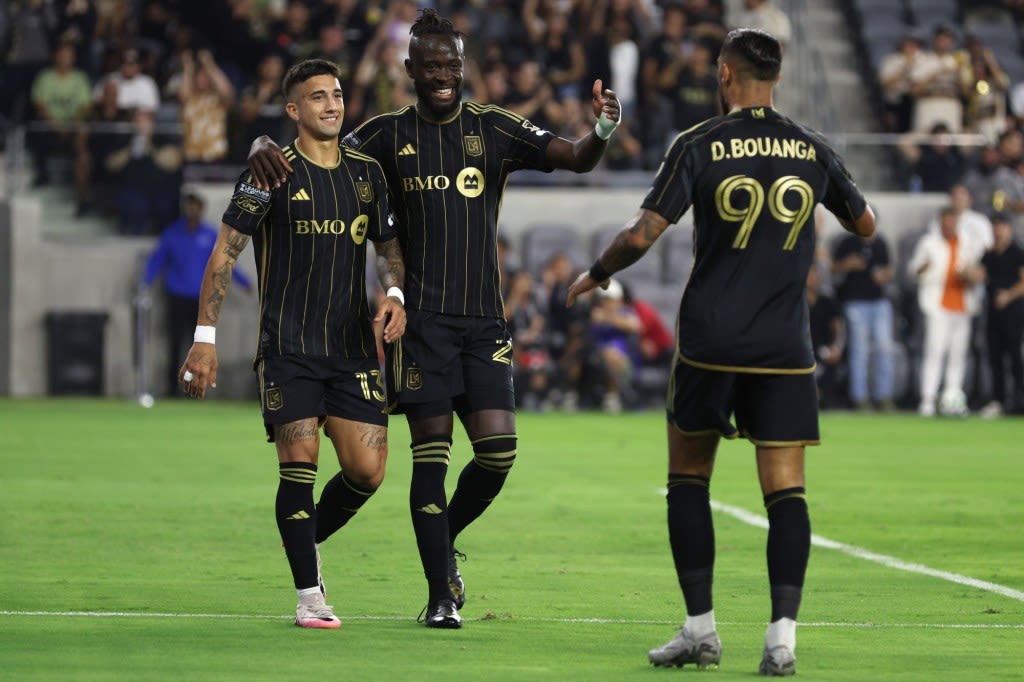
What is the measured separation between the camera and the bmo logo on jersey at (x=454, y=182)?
842cm

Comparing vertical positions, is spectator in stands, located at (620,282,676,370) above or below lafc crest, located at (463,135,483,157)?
below

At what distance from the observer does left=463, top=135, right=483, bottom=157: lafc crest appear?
27.8 ft

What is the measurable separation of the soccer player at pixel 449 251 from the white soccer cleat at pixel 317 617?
542 millimetres

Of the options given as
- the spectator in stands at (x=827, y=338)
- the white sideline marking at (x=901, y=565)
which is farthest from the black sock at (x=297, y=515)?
the spectator in stands at (x=827, y=338)

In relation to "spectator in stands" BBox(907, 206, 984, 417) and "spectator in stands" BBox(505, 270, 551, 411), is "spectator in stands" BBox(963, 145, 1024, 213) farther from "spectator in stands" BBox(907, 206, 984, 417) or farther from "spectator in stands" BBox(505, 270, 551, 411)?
"spectator in stands" BBox(505, 270, 551, 411)

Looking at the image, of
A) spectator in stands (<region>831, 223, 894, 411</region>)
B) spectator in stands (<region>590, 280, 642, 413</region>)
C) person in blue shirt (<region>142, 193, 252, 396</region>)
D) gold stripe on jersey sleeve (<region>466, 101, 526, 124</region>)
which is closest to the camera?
gold stripe on jersey sleeve (<region>466, 101, 526, 124</region>)

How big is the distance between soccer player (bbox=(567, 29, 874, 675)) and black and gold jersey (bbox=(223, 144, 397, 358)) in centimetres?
150

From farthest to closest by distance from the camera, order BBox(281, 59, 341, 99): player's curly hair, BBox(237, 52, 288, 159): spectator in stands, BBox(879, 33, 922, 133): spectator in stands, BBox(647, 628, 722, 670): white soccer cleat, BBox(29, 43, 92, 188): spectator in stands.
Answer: BBox(879, 33, 922, 133): spectator in stands
BBox(29, 43, 92, 188): spectator in stands
BBox(237, 52, 288, 159): spectator in stands
BBox(281, 59, 341, 99): player's curly hair
BBox(647, 628, 722, 670): white soccer cleat

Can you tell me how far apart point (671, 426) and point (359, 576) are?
2.98 metres

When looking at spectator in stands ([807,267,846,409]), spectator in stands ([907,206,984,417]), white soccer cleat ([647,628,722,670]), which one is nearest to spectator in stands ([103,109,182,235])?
spectator in stands ([807,267,846,409])

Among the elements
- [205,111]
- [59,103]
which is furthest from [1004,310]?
[59,103]

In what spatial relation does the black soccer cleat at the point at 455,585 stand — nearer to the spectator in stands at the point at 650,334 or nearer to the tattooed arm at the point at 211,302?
the tattooed arm at the point at 211,302

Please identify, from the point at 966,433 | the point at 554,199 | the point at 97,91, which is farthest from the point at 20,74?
the point at 966,433

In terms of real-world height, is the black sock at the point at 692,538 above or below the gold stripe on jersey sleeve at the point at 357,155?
below
